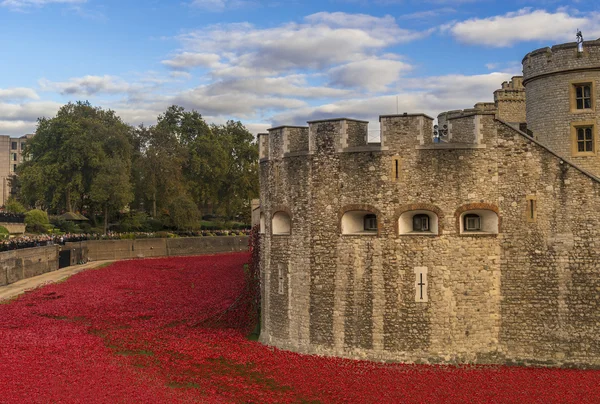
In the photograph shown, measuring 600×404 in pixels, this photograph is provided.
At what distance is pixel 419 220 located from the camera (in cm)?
1808

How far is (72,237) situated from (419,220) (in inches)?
1560

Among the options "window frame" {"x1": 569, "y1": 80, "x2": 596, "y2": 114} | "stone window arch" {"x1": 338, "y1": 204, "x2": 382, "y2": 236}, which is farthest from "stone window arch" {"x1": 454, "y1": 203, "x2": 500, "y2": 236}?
"window frame" {"x1": 569, "y1": 80, "x2": 596, "y2": 114}

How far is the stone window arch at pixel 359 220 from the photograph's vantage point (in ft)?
58.5

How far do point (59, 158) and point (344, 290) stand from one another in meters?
44.4

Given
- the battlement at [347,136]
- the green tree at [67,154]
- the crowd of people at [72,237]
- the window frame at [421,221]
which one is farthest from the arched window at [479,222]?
the green tree at [67,154]

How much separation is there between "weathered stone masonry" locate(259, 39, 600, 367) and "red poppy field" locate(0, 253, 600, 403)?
3.11 feet

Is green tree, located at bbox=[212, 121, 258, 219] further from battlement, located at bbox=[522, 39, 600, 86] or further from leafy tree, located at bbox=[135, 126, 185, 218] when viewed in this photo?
battlement, located at bbox=[522, 39, 600, 86]

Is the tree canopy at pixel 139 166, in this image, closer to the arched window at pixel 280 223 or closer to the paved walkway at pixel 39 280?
the paved walkway at pixel 39 280

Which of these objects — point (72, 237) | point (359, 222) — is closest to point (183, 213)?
point (72, 237)

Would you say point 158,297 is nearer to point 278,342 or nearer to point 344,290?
point 278,342

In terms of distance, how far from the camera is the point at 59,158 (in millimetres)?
54125

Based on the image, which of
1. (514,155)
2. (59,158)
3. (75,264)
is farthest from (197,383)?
(59,158)

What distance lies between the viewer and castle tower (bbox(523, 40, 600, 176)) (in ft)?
62.1

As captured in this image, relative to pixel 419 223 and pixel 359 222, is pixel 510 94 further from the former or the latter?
pixel 359 222
